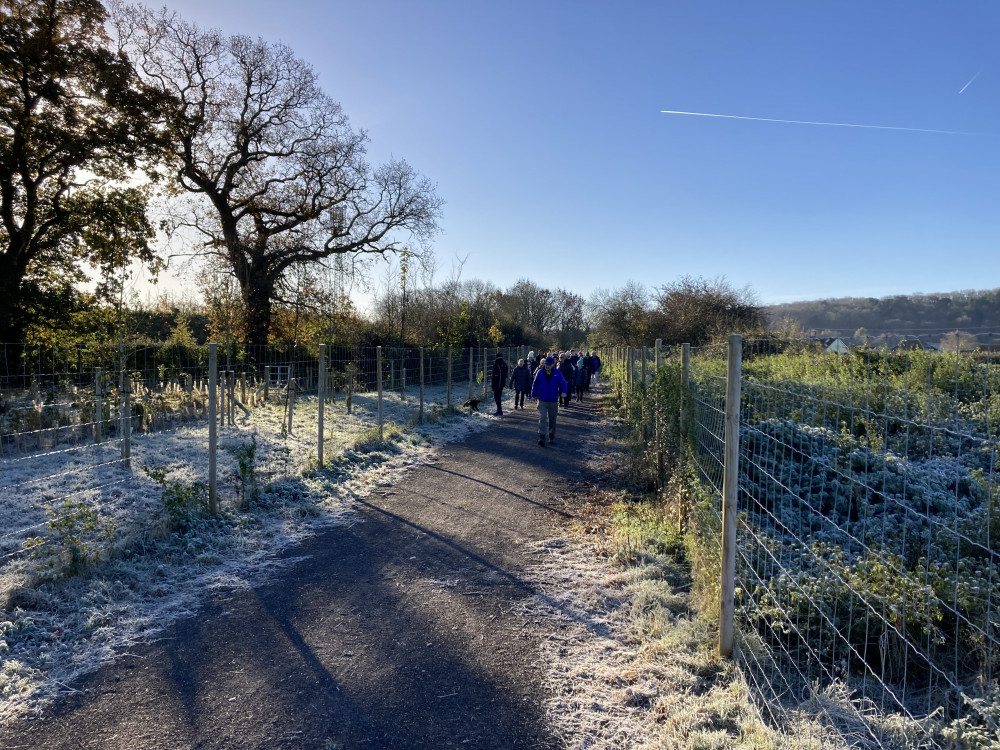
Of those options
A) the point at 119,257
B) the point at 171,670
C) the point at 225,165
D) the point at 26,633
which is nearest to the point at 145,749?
the point at 171,670

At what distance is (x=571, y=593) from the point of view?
189 inches

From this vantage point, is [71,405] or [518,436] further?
[518,436]

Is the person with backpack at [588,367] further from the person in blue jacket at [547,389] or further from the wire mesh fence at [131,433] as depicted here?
the person in blue jacket at [547,389]

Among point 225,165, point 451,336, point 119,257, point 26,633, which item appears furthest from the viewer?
point 451,336

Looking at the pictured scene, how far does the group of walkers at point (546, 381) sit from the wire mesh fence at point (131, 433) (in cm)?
209

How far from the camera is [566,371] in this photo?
60.0 ft

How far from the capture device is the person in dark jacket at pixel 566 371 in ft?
58.9

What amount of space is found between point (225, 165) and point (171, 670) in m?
24.9

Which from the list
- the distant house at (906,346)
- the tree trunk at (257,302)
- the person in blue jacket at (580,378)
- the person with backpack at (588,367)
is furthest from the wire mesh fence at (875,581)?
the tree trunk at (257,302)

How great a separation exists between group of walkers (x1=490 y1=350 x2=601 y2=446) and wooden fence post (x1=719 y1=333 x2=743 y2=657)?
279 inches

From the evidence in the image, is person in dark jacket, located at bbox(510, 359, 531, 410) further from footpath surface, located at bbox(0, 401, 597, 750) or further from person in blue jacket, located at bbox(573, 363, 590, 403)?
footpath surface, located at bbox(0, 401, 597, 750)

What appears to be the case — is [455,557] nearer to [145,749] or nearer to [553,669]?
[553,669]

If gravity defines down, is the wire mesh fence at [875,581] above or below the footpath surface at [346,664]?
above

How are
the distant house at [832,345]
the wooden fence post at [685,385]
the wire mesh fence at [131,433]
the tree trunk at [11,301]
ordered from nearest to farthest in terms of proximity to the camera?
1. the distant house at [832,345]
2. the wire mesh fence at [131,433]
3. the wooden fence post at [685,385]
4. the tree trunk at [11,301]
